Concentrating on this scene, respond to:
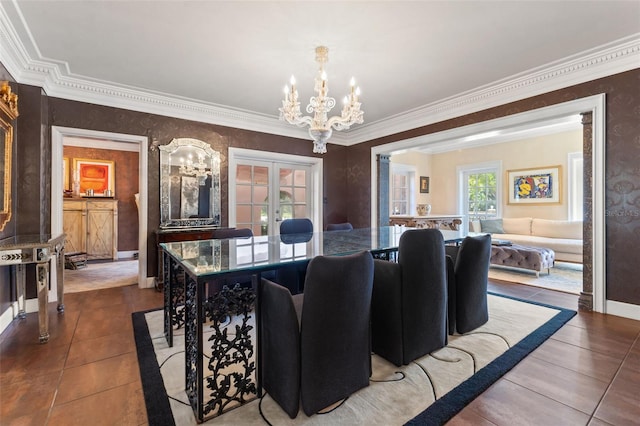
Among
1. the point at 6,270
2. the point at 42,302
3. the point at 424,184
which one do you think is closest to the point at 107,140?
the point at 6,270

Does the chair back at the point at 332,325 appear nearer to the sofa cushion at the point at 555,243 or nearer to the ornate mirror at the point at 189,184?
the ornate mirror at the point at 189,184

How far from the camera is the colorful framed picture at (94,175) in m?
5.79

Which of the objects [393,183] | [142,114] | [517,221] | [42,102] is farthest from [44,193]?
[517,221]

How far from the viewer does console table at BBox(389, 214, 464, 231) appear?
570 centimetres

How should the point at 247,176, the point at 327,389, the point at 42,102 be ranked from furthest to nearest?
the point at 247,176, the point at 42,102, the point at 327,389

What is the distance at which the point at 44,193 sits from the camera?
3.14m

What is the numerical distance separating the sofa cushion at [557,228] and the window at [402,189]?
258cm

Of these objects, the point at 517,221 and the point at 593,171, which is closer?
the point at 593,171

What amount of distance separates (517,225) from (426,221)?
6.17ft

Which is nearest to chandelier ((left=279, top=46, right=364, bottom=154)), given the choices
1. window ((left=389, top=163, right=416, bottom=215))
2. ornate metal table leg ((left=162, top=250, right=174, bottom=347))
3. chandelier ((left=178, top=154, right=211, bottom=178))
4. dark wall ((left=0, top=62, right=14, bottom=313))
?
ornate metal table leg ((left=162, top=250, right=174, bottom=347))

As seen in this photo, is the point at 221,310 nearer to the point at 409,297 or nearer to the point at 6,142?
the point at 409,297

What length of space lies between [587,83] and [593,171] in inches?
34.7

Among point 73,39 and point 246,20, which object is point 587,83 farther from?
point 73,39

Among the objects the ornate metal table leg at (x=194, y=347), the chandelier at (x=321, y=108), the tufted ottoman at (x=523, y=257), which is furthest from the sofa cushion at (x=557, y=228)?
the ornate metal table leg at (x=194, y=347)
